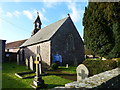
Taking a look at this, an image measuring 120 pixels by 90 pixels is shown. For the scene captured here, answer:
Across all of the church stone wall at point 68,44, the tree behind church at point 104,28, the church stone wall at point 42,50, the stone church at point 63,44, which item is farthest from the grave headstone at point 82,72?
the church stone wall at point 42,50

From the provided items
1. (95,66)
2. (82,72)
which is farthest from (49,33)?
(82,72)

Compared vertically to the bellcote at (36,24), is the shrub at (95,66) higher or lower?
lower

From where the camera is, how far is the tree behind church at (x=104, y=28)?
43.3ft

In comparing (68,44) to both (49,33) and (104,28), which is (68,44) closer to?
(49,33)

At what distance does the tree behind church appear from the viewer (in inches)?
520

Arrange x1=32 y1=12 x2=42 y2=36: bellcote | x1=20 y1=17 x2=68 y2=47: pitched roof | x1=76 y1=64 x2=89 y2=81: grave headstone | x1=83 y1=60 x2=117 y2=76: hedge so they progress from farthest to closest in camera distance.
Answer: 1. x1=32 y1=12 x2=42 y2=36: bellcote
2. x1=20 y1=17 x2=68 y2=47: pitched roof
3. x1=83 y1=60 x2=117 y2=76: hedge
4. x1=76 y1=64 x2=89 y2=81: grave headstone

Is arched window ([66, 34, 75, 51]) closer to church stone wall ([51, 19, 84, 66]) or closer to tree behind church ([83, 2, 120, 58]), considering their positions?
church stone wall ([51, 19, 84, 66])

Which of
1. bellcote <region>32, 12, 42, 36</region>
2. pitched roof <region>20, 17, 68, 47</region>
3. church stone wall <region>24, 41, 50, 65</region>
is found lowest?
church stone wall <region>24, 41, 50, 65</region>

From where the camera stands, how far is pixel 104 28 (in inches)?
579

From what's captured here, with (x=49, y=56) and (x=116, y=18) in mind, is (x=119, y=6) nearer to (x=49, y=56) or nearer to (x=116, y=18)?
(x=116, y=18)

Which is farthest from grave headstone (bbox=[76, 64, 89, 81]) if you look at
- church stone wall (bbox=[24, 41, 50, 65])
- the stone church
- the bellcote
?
the bellcote

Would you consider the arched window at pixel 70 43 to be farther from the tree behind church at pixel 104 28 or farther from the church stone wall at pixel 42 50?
the tree behind church at pixel 104 28

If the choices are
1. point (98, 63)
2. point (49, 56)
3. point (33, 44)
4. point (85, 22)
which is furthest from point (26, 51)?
point (98, 63)

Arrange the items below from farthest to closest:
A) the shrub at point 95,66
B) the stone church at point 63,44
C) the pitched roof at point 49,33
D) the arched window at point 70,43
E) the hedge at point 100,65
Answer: the arched window at point 70,43 → the pitched roof at point 49,33 → the stone church at point 63,44 → the shrub at point 95,66 → the hedge at point 100,65
